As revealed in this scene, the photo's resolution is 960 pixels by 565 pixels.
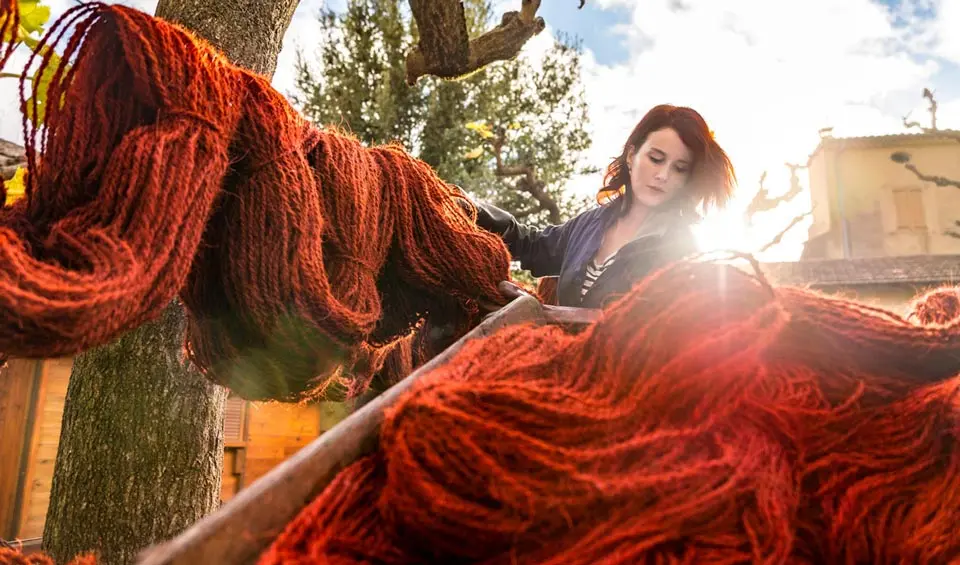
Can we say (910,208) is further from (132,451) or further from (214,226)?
(214,226)

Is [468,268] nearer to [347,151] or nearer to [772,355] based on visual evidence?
[347,151]

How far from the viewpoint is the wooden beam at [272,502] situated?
369 millimetres

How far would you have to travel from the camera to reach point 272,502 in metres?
0.42

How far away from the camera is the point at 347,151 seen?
737 mm

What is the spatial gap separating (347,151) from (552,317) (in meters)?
0.34

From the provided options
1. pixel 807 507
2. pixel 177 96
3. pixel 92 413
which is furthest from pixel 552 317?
pixel 92 413

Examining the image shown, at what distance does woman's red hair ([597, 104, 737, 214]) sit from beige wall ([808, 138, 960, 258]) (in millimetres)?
12244

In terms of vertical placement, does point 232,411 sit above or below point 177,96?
below

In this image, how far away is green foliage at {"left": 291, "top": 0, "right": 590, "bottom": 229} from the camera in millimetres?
7012

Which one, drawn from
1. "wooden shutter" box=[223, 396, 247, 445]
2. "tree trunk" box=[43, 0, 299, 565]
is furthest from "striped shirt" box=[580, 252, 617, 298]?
"wooden shutter" box=[223, 396, 247, 445]

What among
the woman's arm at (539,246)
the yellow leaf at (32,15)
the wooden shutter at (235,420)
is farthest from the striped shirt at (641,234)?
the wooden shutter at (235,420)

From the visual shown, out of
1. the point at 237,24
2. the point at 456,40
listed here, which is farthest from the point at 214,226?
the point at 456,40

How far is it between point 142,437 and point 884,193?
533 inches

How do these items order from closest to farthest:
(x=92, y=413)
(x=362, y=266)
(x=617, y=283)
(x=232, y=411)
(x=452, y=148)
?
(x=362, y=266) < (x=617, y=283) < (x=92, y=413) < (x=232, y=411) < (x=452, y=148)
